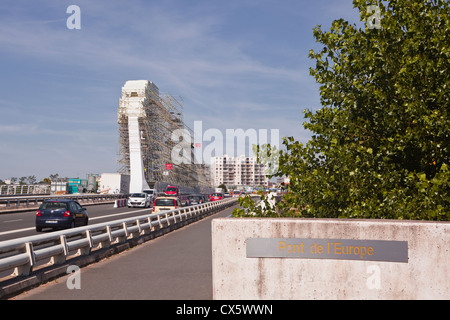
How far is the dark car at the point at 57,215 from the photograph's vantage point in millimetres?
21719

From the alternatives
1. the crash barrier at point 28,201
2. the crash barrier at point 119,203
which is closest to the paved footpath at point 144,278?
the crash barrier at point 28,201

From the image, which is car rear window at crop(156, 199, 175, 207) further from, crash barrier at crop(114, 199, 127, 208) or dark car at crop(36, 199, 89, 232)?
crash barrier at crop(114, 199, 127, 208)

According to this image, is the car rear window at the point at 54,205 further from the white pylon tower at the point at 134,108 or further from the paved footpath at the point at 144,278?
the white pylon tower at the point at 134,108

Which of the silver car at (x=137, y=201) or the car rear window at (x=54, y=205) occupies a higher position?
the car rear window at (x=54, y=205)

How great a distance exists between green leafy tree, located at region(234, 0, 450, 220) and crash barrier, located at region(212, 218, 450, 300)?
51.1 inches

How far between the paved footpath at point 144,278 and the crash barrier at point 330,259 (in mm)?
1549

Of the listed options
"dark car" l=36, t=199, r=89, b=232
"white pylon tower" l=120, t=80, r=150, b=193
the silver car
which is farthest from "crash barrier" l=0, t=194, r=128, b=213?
"white pylon tower" l=120, t=80, r=150, b=193

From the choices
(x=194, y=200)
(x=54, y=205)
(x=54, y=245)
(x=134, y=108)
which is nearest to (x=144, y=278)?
(x=54, y=245)

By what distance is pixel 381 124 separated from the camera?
923 centimetres

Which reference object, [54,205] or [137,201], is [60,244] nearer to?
[54,205]

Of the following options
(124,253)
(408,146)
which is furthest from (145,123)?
(408,146)

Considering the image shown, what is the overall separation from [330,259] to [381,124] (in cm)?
347

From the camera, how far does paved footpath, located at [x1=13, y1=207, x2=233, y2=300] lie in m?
8.65
